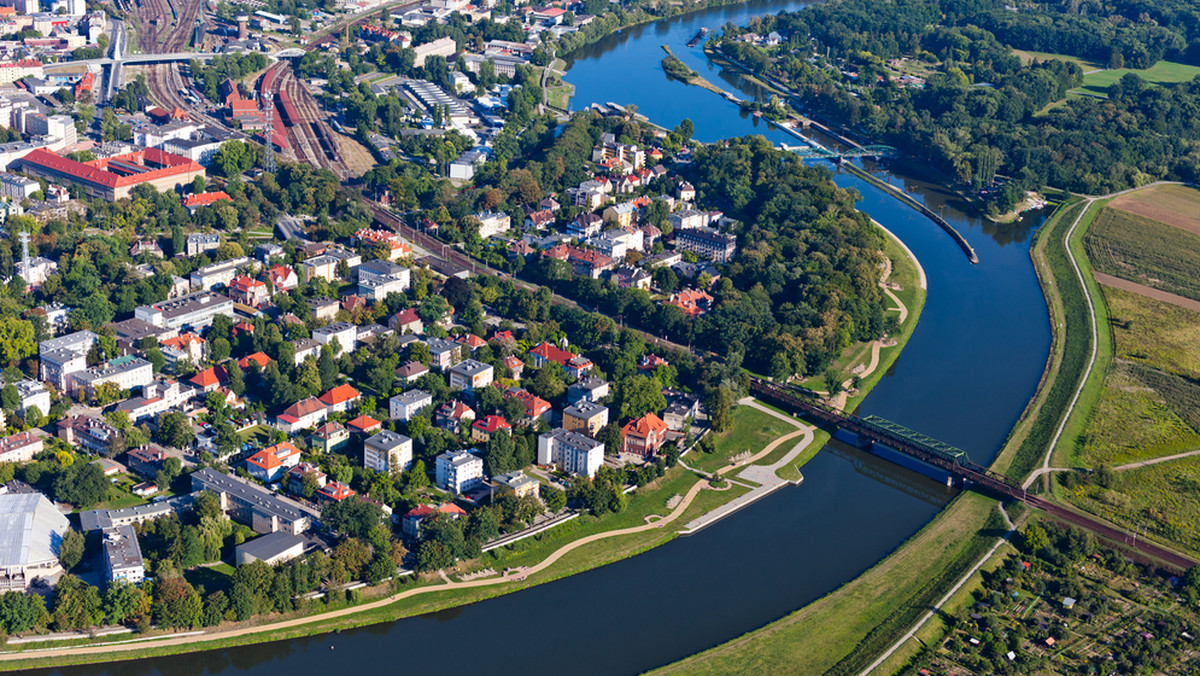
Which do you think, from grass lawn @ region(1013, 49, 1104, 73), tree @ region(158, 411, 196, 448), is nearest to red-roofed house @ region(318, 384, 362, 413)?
tree @ region(158, 411, 196, 448)

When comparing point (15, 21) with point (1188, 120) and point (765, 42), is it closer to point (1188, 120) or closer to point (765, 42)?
point (765, 42)

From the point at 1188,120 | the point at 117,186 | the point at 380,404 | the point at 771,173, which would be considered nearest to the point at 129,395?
the point at 380,404

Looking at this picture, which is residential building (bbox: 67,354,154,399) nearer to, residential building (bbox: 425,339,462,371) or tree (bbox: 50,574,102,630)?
residential building (bbox: 425,339,462,371)

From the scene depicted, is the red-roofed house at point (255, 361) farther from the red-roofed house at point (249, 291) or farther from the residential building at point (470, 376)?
the residential building at point (470, 376)

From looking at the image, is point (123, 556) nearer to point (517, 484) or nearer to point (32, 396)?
point (32, 396)

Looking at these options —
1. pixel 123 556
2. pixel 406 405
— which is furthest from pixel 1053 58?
pixel 123 556

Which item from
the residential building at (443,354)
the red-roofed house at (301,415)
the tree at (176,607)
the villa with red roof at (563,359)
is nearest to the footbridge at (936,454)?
the villa with red roof at (563,359)
